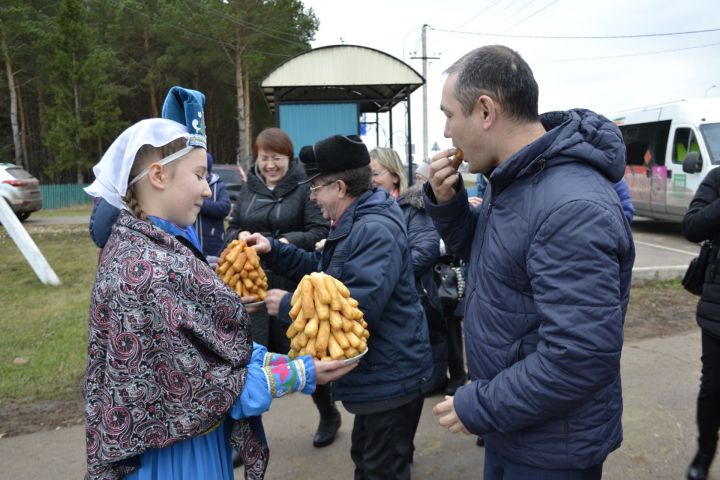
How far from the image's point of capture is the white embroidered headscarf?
68.7 inches

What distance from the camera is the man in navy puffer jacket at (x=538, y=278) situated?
57.1 inches

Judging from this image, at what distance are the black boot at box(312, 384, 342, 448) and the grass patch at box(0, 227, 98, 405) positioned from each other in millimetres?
2216

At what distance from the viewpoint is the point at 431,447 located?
3682mm

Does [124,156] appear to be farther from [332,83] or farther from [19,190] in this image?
[19,190]

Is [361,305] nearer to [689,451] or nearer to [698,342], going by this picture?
[689,451]

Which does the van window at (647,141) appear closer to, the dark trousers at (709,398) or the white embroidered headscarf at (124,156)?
the dark trousers at (709,398)

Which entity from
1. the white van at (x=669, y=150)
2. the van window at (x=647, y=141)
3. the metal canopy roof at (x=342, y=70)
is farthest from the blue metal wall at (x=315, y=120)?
the van window at (x=647, y=141)

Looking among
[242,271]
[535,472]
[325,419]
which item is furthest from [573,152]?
[325,419]

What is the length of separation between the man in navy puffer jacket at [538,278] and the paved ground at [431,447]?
1.83 meters

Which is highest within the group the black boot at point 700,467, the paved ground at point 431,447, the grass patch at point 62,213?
the black boot at point 700,467

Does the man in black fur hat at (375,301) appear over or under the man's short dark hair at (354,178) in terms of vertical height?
under

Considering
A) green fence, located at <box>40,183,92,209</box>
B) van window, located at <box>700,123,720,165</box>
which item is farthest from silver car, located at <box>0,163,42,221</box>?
van window, located at <box>700,123,720,165</box>

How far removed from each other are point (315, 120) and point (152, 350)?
1313cm

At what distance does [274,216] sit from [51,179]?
34262 millimetres
